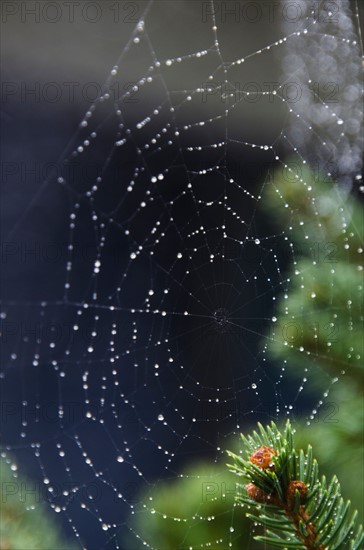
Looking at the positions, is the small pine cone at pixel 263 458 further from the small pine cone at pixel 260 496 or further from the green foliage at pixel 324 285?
the green foliage at pixel 324 285

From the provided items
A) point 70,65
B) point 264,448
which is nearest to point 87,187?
point 70,65

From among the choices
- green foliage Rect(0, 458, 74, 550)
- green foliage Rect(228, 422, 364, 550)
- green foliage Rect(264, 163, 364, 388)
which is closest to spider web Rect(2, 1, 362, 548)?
green foliage Rect(264, 163, 364, 388)

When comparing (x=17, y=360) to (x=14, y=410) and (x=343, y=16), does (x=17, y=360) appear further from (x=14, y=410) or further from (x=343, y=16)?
(x=343, y=16)

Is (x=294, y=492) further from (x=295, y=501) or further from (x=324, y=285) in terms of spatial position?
(x=324, y=285)

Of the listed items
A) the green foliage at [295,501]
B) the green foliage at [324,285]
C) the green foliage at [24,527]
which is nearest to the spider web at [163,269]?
the green foliage at [324,285]

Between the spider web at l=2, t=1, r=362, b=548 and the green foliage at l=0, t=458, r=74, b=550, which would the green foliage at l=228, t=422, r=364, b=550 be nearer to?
the green foliage at l=0, t=458, r=74, b=550
